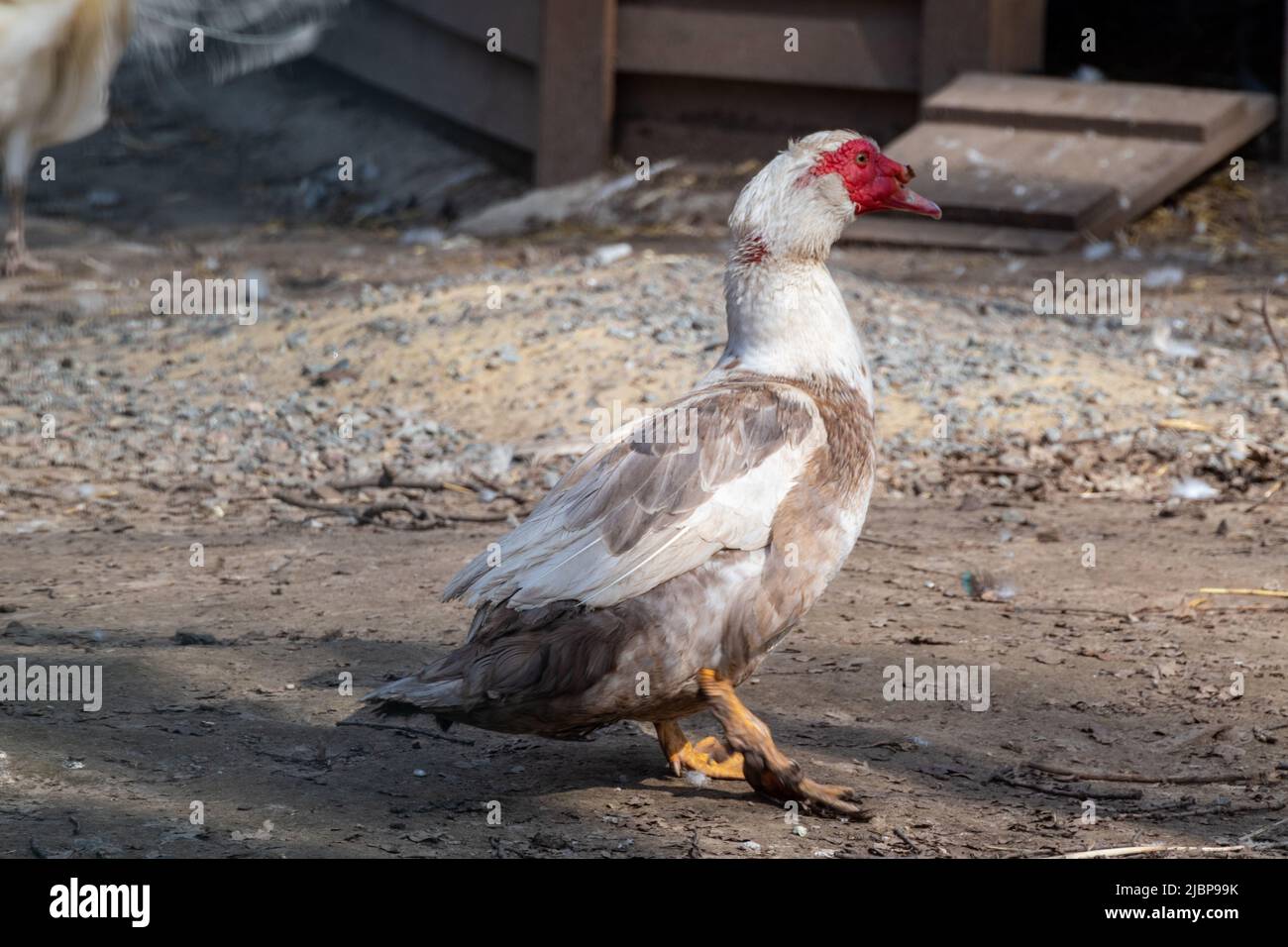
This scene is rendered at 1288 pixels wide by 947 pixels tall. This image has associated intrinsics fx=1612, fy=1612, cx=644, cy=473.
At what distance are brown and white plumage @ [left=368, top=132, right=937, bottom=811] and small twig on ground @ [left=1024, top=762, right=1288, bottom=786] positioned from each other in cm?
59

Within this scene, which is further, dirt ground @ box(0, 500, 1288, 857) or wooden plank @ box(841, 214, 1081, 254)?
wooden plank @ box(841, 214, 1081, 254)

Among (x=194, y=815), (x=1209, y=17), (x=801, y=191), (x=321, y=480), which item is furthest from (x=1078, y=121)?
(x=194, y=815)

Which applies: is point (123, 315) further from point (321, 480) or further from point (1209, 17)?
point (1209, 17)

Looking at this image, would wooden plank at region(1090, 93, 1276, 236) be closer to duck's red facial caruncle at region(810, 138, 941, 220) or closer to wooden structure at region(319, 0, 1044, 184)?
wooden structure at region(319, 0, 1044, 184)

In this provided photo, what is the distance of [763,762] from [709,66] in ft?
24.7

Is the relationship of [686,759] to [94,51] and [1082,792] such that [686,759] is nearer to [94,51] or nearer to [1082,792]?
[1082,792]

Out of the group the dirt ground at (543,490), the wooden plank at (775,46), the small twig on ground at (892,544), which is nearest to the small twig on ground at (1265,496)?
the dirt ground at (543,490)

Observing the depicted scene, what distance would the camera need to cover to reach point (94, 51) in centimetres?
866

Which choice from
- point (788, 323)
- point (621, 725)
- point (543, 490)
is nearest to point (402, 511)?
point (543, 490)

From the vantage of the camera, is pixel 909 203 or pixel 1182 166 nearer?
pixel 909 203

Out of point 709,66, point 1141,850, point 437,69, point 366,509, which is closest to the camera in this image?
point 1141,850

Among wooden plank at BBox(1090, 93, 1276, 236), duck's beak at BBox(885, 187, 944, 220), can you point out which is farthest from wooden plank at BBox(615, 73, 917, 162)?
duck's beak at BBox(885, 187, 944, 220)

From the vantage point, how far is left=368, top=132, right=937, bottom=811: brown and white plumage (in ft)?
10.8

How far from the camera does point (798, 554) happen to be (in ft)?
11.1
